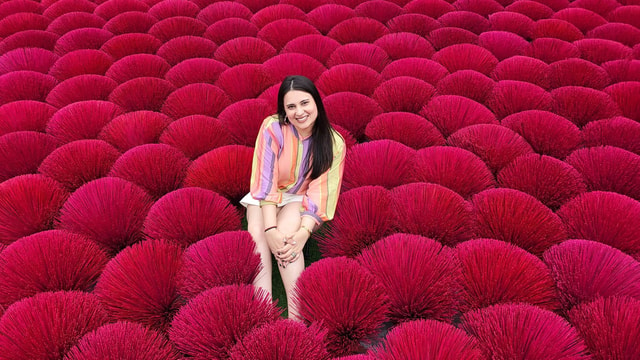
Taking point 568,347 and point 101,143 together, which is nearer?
point 568,347

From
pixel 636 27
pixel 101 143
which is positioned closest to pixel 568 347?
pixel 101 143

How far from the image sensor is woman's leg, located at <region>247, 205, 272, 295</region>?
43 centimetres

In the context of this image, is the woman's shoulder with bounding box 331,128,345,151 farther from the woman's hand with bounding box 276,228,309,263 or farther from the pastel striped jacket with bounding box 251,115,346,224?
the woman's hand with bounding box 276,228,309,263

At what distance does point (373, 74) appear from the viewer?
726 mm

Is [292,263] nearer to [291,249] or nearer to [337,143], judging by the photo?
[291,249]

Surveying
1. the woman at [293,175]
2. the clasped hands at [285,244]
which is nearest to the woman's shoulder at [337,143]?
the woman at [293,175]

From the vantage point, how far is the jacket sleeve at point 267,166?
0.48 meters

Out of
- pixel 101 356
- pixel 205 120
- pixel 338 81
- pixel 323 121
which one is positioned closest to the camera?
pixel 101 356

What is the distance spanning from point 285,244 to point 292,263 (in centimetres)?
2

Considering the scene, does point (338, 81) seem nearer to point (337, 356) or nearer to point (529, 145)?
point (529, 145)

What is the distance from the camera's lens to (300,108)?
452 millimetres

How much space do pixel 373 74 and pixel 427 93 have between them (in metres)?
0.10

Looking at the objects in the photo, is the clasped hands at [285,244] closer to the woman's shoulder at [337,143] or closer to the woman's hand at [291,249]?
the woman's hand at [291,249]

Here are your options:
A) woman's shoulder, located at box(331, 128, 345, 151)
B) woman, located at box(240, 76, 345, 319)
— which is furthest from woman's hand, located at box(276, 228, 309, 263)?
woman's shoulder, located at box(331, 128, 345, 151)
